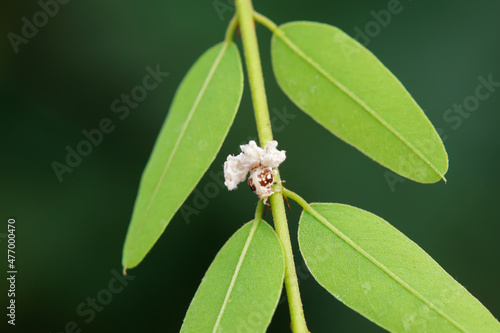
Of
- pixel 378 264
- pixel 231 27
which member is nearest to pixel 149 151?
pixel 231 27

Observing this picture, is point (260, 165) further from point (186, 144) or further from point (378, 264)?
point (378, 264)

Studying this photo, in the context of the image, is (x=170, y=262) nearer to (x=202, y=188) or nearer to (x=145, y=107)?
(x=202, y=188)

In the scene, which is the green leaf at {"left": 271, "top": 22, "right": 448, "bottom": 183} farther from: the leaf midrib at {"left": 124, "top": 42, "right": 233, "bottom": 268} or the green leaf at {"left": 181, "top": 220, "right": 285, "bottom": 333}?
the green leaf at {"left": 181, "top": 220, "right": 285, "bottom": 333}

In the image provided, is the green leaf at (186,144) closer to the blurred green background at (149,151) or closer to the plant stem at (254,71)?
the plant stem at (254,71)

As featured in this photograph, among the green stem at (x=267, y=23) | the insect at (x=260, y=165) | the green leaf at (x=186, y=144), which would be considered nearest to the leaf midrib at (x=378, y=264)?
the insect at (x=260, y=165)

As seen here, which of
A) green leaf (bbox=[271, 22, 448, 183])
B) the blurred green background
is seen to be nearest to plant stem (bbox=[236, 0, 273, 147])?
green leaf (bbox=[271, 22, 448, 183])

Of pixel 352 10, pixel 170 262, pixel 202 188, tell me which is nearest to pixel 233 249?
pixel 202 188
